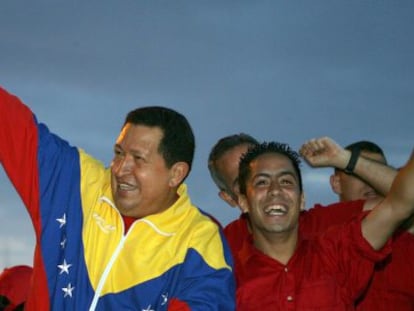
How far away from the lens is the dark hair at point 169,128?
512 cm

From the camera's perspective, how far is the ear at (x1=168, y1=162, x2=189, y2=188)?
16.9ft

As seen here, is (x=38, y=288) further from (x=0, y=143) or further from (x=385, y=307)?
(x=385, y=307)

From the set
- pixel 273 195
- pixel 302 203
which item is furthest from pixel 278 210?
pixel 302 203

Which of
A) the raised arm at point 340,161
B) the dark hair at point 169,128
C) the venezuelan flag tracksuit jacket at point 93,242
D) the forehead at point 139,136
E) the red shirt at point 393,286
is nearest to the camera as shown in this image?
the venezuelan flag tracksuit jacket at point 93,242

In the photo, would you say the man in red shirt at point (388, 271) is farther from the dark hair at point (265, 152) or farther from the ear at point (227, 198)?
the ear at point (227, 198)

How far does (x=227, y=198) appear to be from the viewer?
6.89 metres

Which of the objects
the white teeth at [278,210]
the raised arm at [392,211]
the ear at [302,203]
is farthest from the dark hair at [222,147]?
the raised arm at [392,211]

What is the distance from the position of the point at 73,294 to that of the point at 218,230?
37.0 inches

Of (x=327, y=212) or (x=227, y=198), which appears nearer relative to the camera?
(x=327, y=212)

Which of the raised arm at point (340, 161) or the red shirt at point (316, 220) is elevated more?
the raised arm at point (340, 161)

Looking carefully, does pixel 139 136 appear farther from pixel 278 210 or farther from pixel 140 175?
pixel 278 210

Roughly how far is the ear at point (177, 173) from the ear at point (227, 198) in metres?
1.60

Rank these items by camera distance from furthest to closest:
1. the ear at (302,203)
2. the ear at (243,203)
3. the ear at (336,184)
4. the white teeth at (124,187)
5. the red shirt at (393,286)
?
1. the ear at (336,184)
2. the red shirt at (393,286)
3. the ear at (243,203)
4. the ear at (302,203)
5. the white teeth at (124,187)

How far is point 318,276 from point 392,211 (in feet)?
2.02
